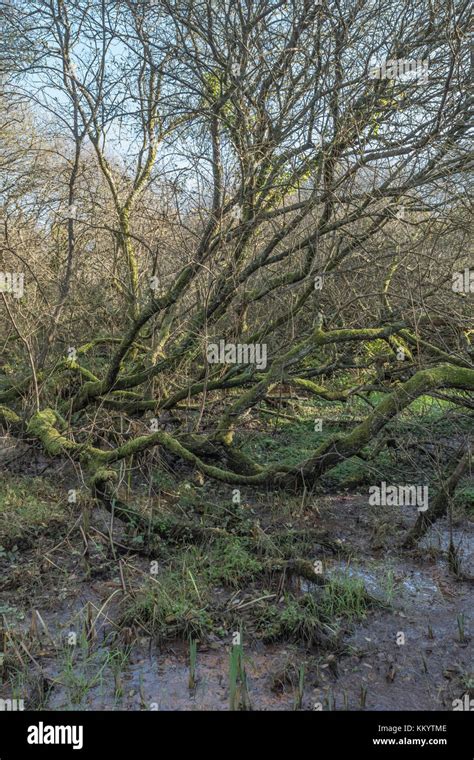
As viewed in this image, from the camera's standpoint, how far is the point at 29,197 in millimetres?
7953

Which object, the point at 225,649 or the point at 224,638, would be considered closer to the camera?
the point at 225,649

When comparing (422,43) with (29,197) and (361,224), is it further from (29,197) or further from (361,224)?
(29,197)

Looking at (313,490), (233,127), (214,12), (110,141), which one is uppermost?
(214,12)

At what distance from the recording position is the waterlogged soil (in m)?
3.35

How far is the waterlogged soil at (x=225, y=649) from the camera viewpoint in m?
3.35

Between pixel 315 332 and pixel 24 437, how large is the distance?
3350 mm

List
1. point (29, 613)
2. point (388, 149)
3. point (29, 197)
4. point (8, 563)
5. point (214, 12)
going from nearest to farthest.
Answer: point (29, 613) < point (8, 563) < point (388, 149) < point (214, 12) < point (29, 197)

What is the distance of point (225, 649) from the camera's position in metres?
3.78

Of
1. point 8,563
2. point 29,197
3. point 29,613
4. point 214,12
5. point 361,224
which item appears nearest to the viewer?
point 29,613
